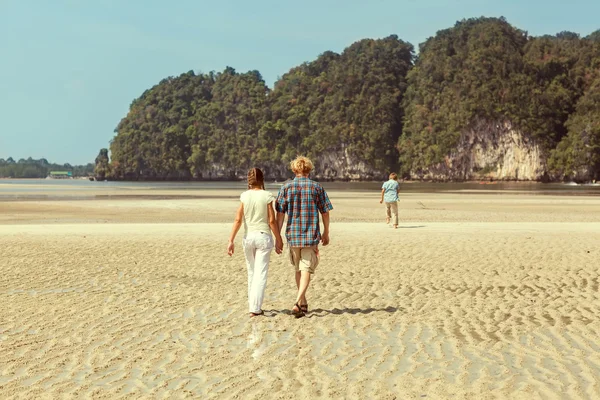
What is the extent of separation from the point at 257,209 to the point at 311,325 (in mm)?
1223

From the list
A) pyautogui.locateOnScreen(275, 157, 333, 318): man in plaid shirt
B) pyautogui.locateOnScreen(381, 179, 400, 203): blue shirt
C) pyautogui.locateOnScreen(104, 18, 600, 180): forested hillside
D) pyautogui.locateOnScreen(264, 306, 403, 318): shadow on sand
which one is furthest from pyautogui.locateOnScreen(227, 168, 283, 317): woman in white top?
pyautogui.locateOnScreen(104, 18, 600, 180): forested hillside

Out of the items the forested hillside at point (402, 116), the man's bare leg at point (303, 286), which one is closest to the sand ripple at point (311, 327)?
the man's bare leg at point (303, 286)

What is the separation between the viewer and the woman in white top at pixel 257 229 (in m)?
6.41

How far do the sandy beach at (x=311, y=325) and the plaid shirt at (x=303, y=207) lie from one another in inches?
32.6

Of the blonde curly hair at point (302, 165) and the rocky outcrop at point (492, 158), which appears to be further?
the rocky outcrop at point (492, 158)

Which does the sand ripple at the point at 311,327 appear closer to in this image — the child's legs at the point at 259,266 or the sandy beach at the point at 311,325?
the sandy beach at the point at 311,325

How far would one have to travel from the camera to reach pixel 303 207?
647cm

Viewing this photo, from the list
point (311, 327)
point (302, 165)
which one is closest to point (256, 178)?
point (302, 165)

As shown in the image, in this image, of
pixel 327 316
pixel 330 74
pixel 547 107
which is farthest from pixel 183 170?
pixel 327 316

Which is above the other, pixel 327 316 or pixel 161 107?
pixel 161 107

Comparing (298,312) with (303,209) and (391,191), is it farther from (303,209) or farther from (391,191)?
(391,191)

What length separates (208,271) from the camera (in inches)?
394

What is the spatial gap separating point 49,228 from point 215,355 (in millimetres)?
13724

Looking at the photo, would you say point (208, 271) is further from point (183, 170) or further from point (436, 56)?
point (183, 170)
